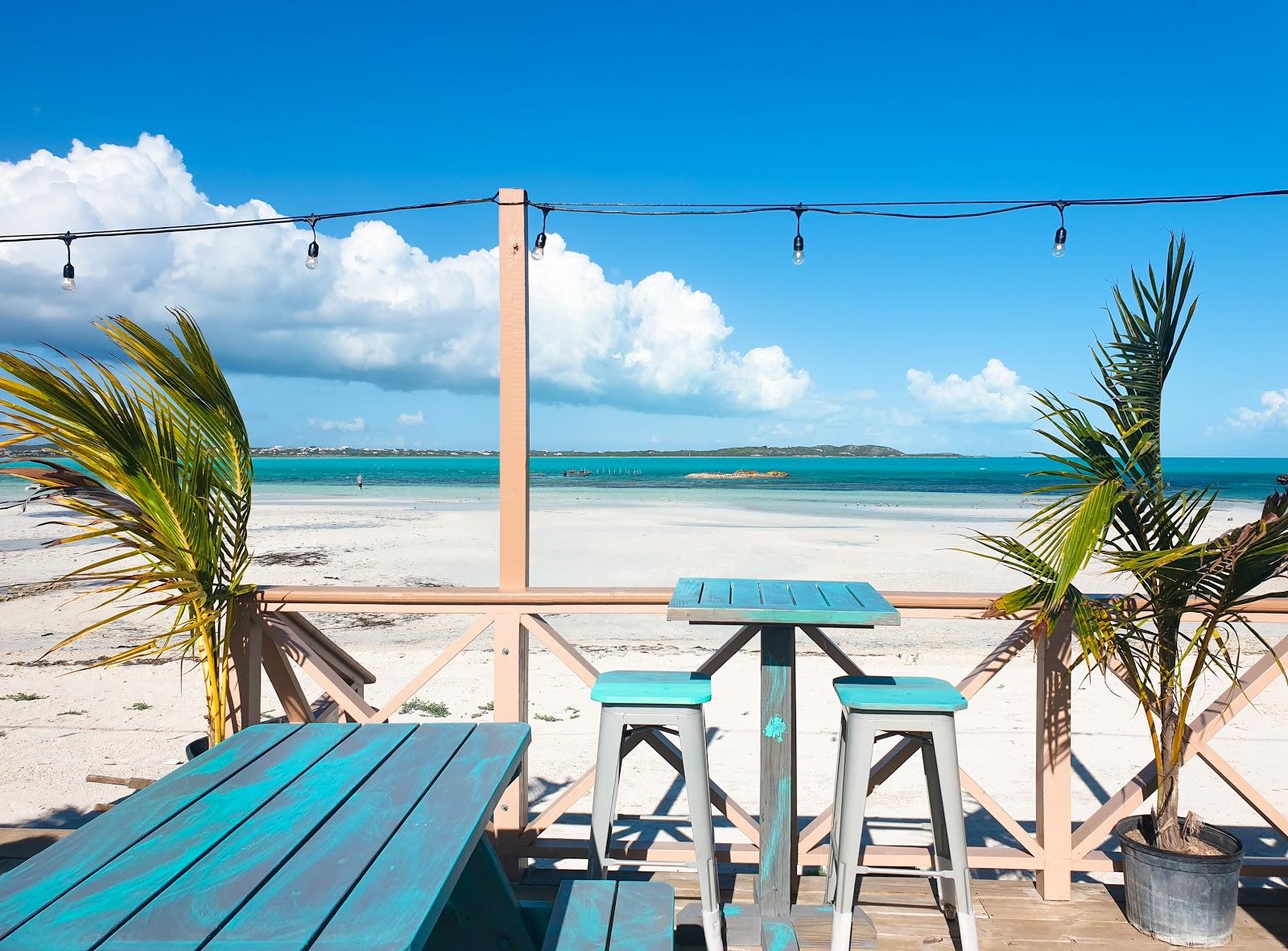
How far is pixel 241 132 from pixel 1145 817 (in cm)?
1170

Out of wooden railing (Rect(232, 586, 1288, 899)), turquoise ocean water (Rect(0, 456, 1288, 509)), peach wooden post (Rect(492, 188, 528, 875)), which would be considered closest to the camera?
wooden railing (Rect(232, 586, 1288, 899))

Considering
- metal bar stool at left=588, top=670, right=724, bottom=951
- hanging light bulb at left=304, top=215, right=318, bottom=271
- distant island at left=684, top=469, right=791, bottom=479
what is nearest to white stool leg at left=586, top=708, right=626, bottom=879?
metal bar stool at left=588, top=670, right=724, bottom=951

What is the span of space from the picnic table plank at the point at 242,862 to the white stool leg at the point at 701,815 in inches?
33.7

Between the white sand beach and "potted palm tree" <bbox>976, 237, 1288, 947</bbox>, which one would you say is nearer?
"potted palm tree" <bbox>976, 237, 1288, 947</bbox>

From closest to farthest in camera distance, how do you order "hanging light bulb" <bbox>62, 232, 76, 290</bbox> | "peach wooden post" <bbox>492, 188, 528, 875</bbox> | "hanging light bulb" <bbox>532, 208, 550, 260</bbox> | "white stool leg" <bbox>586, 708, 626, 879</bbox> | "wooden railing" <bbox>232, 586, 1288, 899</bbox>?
"white stool leg" <bbox>586, 708, 626, 879</bbox>, "wooden railing" <bbox>232, 586, 1288, 899</bbox>, "peach wooden post" <bbox>492, 188, 528, 875</bbox>, "hanging light bulb" <bbox>532, 208, 550, 260</bbox>, "hanging light bulb" <bbox>62, 232, 76, 290</bbox>

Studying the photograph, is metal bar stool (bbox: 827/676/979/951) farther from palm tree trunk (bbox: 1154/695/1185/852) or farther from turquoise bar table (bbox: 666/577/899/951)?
palm tree trunk (bbox: 1154/695/1185/852)

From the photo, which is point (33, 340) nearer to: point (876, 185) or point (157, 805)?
point (157, 805)

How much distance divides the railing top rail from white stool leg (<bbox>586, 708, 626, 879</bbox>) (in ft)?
1.86

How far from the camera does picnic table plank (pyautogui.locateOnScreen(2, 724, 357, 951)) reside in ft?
3.28

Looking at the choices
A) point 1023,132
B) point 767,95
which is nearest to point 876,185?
point 767,95

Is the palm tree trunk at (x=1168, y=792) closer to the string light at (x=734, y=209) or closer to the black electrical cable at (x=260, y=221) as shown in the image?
the string light at (x=734, y=209)

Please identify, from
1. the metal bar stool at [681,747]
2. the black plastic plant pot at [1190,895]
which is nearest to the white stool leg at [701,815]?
the metal bar stool at [681,747]

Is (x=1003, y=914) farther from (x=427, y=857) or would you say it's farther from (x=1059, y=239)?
(x=1059, y=239)

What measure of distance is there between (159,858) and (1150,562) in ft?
8.17
